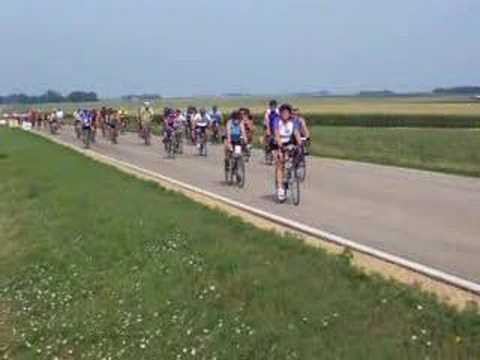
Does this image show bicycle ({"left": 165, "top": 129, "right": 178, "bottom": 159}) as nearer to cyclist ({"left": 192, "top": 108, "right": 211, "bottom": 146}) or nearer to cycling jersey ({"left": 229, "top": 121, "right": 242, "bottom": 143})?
cyclist ({"left": 192, "top": 108, "right": 211, "bottom": 146})

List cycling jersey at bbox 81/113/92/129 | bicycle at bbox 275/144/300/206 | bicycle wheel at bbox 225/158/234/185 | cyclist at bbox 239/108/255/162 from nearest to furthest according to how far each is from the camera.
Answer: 1. bicycle at bbox 275/144/300/206
2. bicycle wheel at bbox 225/158/234/185
3. cyclist at bbox 239/108/255/162
4. cycling jersey at bbox 81/113/92/129

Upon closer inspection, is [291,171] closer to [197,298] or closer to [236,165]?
[236,165]

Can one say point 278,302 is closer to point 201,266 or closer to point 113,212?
point 201,266

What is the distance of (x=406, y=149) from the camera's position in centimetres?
4466

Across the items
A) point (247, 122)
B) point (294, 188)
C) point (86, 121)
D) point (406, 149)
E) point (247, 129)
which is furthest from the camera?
point (86, 121)

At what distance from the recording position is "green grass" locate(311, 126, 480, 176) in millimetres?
33125

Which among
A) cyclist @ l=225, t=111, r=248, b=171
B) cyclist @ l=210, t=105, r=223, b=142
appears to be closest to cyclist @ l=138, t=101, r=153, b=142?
cyclist @ l=210, t=105, r=223, b=142

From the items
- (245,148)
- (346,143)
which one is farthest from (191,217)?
(346,143)

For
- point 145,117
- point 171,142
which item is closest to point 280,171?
point 171,142

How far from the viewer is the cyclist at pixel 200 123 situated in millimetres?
38062

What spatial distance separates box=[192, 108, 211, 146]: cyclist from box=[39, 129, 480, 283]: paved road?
6.49 metres

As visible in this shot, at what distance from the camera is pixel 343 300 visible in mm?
8547

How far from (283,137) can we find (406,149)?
26667 millimetres

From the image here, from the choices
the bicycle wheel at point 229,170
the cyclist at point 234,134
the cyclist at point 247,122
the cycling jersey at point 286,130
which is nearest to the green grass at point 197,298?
the cycling jersey at point 286,130
